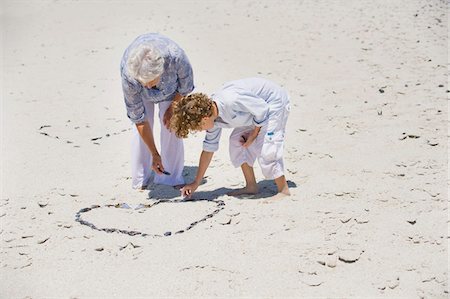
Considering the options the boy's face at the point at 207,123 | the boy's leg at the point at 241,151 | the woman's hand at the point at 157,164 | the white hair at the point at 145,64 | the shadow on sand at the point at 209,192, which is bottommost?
the shadow on sand at the point at 209,192

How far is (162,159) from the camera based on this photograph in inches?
197

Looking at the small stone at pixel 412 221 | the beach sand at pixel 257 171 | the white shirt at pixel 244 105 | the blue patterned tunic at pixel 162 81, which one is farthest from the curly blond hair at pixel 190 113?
the small stone at pixel 412 221

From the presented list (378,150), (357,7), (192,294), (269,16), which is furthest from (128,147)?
(357,7)

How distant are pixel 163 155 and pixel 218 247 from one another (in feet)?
4.83

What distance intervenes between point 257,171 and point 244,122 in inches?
42.0

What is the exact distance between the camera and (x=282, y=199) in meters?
4.38

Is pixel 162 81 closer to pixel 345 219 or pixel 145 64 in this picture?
pixel 145 64

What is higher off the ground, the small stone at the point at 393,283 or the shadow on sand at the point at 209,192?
the small stone at the point at 393,283

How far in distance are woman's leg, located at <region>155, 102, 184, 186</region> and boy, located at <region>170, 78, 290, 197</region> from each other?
58cm

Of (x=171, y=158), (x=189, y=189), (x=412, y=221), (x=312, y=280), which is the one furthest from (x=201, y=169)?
(x=412, y=221)

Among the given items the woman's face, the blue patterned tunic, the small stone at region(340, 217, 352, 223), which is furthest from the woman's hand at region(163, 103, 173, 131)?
the small stone at region(340, 217, 352, 223)

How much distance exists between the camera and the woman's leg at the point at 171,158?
4.94 meters

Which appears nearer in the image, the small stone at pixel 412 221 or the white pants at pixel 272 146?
the small stone at pixel 412 221

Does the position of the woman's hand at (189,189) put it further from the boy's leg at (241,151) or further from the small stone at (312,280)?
the small stone at (312,280)
